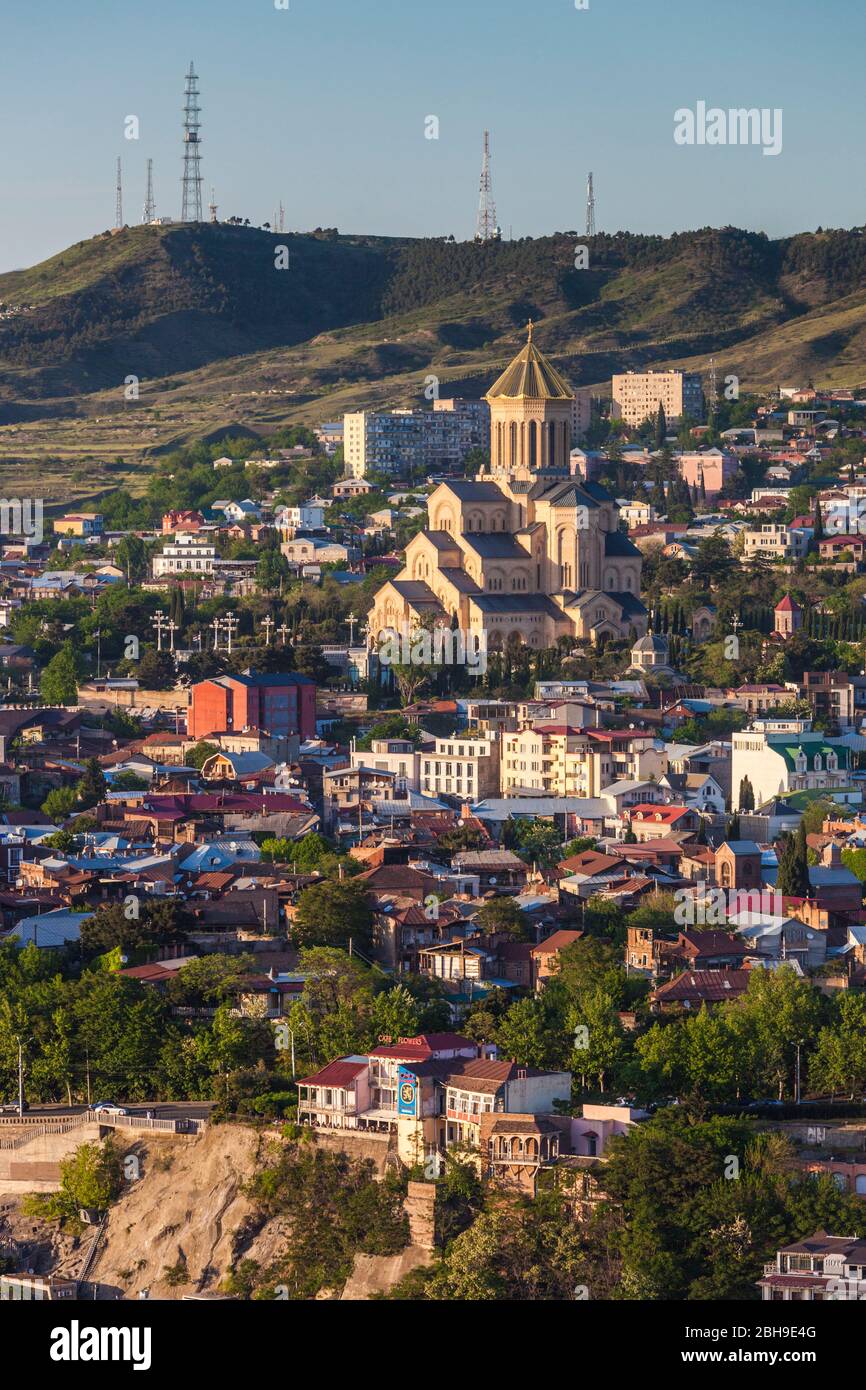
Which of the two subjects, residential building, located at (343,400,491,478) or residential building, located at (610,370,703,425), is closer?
residential building, located at (343,400,491,478)

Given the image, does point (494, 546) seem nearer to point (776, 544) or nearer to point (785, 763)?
point (776, 544)

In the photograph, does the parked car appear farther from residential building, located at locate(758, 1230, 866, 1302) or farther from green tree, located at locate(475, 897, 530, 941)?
residential building, located at locate(758, 1230, 866, 1302)

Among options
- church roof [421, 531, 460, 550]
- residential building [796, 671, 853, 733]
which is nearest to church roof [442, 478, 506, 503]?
church roof [421, 531, 460, 550]

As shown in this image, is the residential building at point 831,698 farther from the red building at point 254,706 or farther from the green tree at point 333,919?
the green tree at point 333,919

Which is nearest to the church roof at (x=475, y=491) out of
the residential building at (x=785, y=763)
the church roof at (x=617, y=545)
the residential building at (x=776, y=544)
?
the church roof at (x=617, y=545)

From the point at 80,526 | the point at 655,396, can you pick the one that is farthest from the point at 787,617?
the point at 655,396

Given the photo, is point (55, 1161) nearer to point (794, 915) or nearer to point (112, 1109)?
point (112, 1109)

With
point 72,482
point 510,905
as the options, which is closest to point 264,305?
point 72,482
